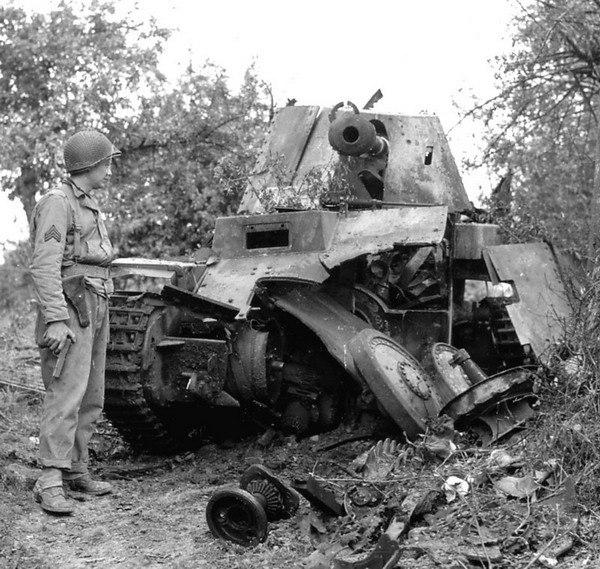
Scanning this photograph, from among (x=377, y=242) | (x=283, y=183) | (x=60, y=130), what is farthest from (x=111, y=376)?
(x=60, y=130)

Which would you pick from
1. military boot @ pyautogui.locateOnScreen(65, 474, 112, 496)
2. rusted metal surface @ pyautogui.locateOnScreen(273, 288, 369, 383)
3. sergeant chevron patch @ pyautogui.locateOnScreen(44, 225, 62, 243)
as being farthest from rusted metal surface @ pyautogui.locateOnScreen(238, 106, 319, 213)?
military boot @ pyautogui.locateOnScreen(65, 474, 112, 496)

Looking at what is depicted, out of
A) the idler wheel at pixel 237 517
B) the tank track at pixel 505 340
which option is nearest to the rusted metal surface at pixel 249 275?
the idler wheel at pixel 237 517

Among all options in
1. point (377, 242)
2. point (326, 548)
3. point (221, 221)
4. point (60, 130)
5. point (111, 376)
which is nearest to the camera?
point (326, 548)

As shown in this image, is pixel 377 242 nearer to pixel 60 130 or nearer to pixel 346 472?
pixel 346 472

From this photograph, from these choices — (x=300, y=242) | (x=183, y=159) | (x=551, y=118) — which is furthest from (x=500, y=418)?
(x=183, y=159)

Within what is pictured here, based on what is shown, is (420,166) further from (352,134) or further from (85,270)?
(85,270)

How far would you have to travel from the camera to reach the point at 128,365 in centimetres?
623

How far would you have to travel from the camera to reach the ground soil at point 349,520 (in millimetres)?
4406

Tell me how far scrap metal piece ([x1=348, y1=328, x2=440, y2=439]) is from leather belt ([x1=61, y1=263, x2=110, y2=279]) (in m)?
1.59

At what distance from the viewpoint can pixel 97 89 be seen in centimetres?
1480

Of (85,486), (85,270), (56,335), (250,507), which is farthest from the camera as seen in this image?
(85,486)

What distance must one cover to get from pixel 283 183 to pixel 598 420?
397 cm

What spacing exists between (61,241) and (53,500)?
4.34 feet

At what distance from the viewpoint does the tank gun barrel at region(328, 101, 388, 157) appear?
795 centimetres
